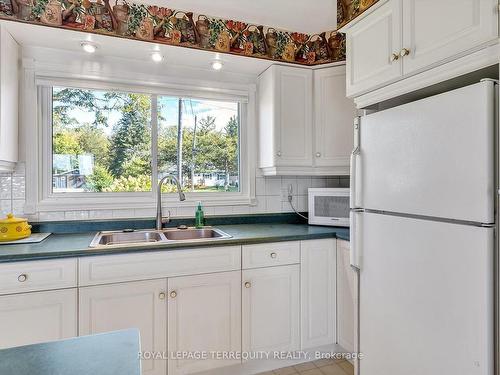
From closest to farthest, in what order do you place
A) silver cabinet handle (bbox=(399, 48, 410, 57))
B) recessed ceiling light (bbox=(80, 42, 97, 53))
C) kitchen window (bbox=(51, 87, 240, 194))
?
silver cabinet handle (bbox=(399, 48, 410, 57))
recessed ceiling light (bbox=(80, 42, 97, 53))
kitchen window (bbox=(51, 87, 240, 194))

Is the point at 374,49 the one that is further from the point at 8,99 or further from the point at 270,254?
the point at 8,99

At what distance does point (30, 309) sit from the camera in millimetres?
1559

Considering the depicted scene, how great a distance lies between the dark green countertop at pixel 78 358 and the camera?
0.62 meters

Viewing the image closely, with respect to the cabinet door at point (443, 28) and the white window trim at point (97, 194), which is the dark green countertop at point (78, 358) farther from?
the white window trim at point (97, 194)

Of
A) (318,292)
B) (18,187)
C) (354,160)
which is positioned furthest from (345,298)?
(18,187)

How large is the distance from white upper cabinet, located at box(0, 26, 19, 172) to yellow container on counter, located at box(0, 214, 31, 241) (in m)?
0.31

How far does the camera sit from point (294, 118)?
2414 mm

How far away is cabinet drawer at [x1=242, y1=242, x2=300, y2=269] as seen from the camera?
196 centimetres

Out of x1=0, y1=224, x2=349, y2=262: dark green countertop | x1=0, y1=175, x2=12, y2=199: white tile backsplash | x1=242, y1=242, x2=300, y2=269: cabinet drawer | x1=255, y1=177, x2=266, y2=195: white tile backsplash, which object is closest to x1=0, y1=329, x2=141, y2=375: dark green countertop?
x1=0, y1=224, x2=349, y2=262: dark green countertop

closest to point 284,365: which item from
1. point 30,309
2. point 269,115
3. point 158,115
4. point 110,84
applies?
point 30,309

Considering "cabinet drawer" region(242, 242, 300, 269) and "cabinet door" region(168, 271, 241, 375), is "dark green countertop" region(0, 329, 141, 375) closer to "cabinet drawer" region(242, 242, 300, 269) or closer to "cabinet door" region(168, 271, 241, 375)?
"cabinet door" region(168, 271, 241, 375)

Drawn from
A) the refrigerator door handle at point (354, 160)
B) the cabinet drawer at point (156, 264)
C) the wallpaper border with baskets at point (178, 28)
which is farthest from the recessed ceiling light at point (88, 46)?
the refrigerator door handle at point (354, 160)

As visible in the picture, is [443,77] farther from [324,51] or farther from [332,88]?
[324,51]

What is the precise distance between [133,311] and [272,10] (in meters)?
2.08
